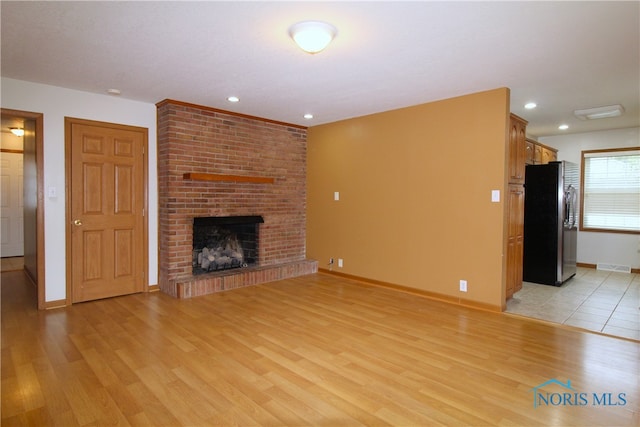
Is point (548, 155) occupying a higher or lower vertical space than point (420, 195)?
higher

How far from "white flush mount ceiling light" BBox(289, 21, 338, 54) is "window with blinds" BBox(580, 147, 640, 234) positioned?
6.15m

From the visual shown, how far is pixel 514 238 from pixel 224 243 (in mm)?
3957

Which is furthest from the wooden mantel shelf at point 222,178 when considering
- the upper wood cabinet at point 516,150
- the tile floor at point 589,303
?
the tile floor at point 589,303

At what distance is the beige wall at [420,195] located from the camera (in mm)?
3910

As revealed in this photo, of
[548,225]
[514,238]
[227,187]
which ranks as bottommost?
[514,238]

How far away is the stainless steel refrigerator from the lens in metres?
4.96

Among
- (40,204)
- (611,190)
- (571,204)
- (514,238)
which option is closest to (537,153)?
(571,204)

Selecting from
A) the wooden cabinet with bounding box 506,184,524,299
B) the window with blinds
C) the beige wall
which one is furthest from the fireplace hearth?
the window with blinds

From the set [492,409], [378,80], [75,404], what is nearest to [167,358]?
[75,404]

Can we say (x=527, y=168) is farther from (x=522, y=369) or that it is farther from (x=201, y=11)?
(x=201, y=11)

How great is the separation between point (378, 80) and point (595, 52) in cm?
177

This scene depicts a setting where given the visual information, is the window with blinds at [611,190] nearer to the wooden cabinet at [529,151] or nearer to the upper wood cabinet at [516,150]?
the wooden cabinet at [529,151]

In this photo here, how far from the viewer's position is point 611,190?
619cm

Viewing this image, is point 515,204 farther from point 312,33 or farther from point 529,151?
A: point 312,33
